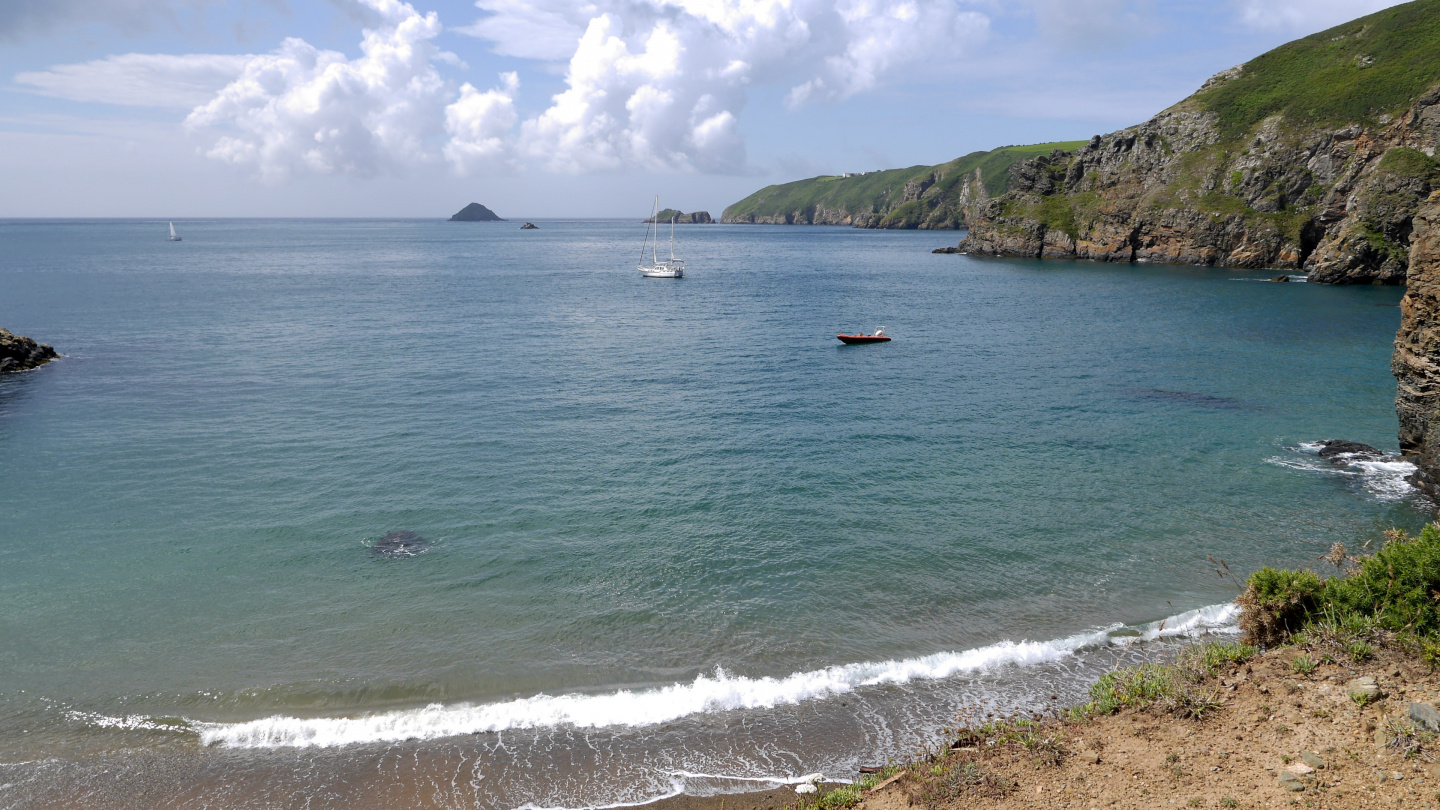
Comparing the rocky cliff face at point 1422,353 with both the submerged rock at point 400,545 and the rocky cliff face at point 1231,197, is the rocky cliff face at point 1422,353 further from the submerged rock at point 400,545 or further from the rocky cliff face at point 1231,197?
the rocky cliff face at point 1231,197

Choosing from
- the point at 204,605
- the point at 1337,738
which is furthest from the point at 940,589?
the point at 204,605

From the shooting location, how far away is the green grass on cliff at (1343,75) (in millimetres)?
102250

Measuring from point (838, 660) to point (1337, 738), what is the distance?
9.00 m

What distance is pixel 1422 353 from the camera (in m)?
25.3

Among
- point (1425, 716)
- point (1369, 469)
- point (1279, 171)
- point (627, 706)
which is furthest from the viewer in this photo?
point (1279, 171)

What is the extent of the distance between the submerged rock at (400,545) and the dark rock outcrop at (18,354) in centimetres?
3944

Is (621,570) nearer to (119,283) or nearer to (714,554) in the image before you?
(714,554)

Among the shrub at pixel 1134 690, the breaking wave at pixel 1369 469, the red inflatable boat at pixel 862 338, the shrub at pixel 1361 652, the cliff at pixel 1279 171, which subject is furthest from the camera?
the cliff at pixel 1279 171

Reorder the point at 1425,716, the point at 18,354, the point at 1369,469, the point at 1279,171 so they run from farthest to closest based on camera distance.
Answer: the point at 1279,171, the point at 18,354, the point at 1369,469, the point at 1425,716

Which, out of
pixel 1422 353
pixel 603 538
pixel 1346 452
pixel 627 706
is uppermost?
pixel 1422 353

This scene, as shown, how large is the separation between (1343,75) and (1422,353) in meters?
123

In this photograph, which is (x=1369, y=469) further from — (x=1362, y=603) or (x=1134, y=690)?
(x=1134, y=690)

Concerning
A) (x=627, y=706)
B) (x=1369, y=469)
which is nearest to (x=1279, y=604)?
(x=627, y=706)

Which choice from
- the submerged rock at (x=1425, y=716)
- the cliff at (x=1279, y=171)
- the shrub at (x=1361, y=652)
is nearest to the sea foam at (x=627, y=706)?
the shrub at (x=1361, y=652)
